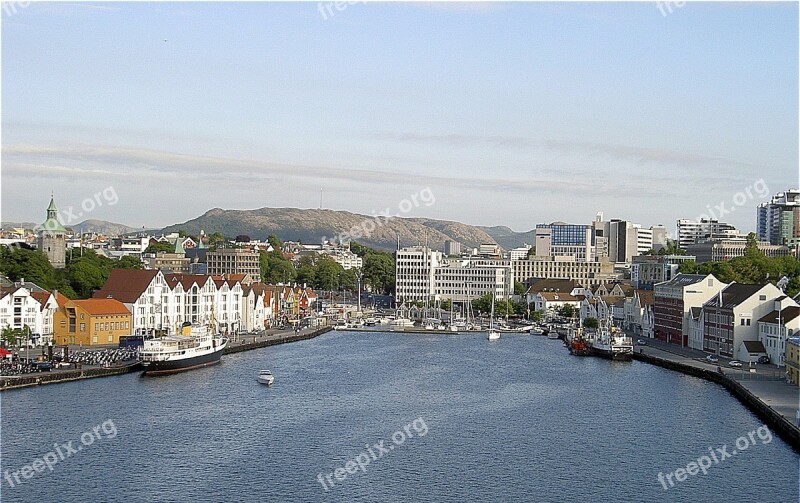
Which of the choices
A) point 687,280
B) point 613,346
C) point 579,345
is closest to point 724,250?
point 687,280

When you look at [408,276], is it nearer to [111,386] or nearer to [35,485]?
[111,386]

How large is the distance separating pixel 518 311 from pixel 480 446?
61.6m

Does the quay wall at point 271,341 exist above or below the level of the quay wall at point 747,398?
below

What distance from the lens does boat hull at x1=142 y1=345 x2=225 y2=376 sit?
42250 millimetres

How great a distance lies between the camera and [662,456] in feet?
91.2

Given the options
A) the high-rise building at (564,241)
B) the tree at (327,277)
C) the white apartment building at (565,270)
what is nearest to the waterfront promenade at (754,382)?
the white apartment building at (565,270)

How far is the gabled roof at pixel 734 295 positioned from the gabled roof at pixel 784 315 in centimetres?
163

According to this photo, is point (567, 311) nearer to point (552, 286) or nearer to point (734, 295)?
point (552, 286)

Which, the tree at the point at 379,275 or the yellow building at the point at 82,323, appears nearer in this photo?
the yellow building at the point at 82,323

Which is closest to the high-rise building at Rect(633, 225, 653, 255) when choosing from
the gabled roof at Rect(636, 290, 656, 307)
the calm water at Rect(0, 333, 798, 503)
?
the gabled roof at Rect(636, 290, 656, 307)

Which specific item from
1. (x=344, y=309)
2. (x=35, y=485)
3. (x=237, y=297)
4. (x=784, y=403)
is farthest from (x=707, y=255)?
(x=35, y=485)

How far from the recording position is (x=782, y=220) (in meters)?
145

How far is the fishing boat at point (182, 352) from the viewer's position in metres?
42.3

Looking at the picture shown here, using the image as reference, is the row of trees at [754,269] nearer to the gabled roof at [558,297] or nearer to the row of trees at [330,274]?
the gabled roof at [558,297]
